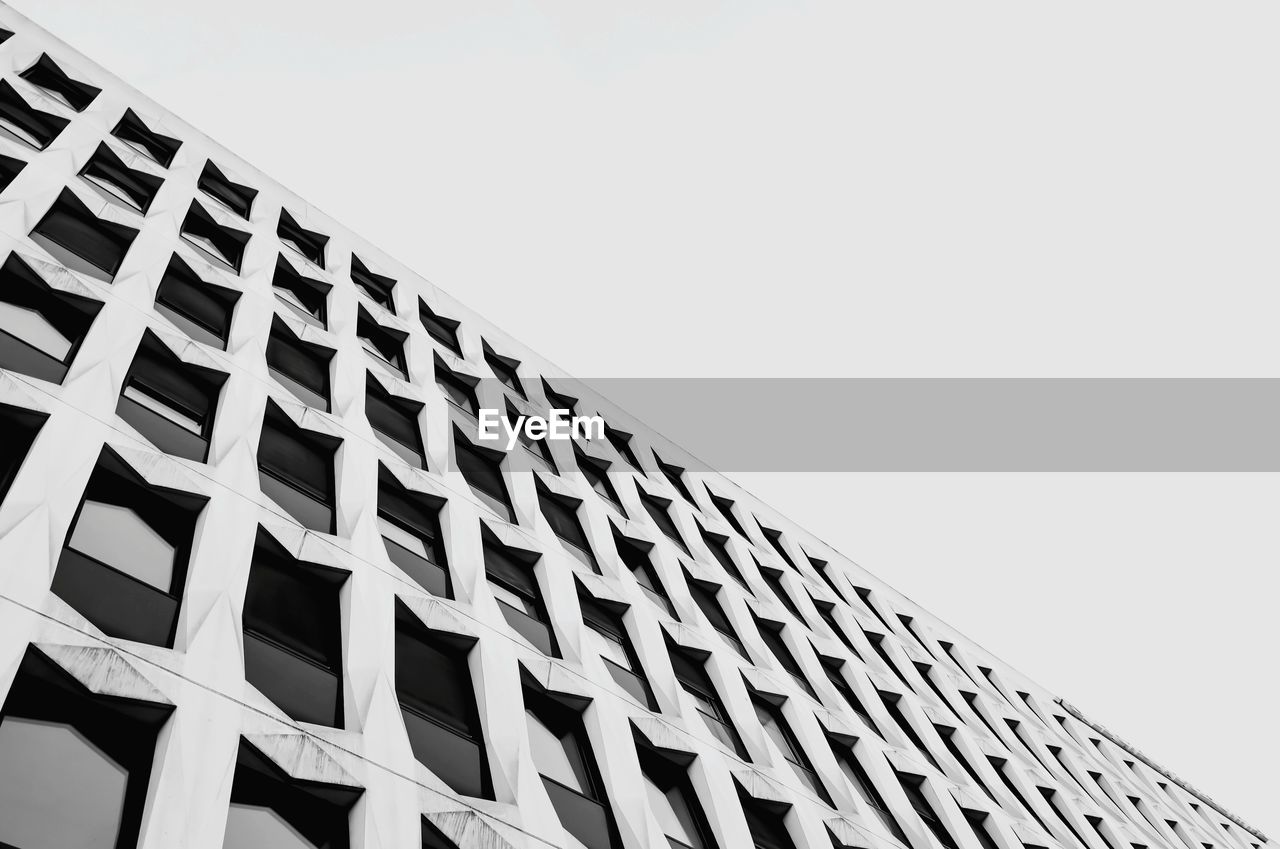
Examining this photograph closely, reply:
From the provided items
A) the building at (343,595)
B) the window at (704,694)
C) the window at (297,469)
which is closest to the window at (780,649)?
the building at (343,595)

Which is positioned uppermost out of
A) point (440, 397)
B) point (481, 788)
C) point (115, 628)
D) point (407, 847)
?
point (440, 397)

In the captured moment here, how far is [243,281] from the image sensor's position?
17781 millimetres

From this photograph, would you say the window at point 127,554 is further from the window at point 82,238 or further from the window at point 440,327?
the window at point 440,327

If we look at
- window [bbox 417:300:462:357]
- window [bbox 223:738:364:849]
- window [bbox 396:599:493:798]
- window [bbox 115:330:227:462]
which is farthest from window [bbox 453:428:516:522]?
window [bbox 223:738:364:849]

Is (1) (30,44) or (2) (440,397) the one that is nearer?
(2) (440,397)

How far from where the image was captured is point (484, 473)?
18922 mm

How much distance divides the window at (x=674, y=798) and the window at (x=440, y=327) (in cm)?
1384

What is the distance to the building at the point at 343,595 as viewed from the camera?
Result: 8391 mm

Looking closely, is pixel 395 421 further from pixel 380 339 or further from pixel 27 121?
pixel 27 121

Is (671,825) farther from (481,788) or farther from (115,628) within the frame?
(115,628)

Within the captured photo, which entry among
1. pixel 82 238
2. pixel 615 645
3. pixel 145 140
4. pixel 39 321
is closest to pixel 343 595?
pixel 39 321

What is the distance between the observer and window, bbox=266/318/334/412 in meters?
16.1

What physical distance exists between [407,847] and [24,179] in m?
13.5

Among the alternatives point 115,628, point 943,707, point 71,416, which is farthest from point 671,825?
point 943,707
